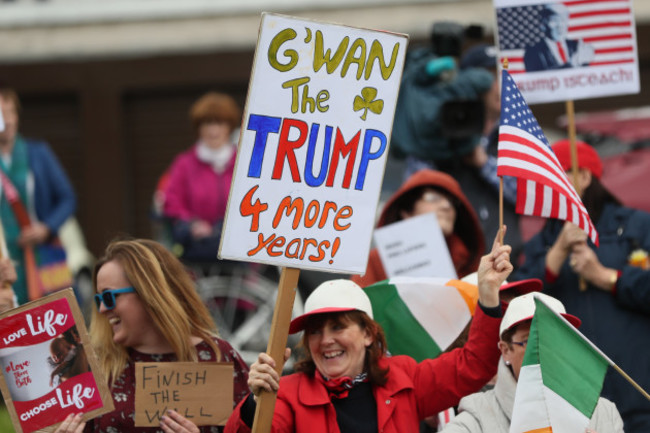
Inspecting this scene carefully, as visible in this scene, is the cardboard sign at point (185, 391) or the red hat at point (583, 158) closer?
the cardboard sign at point (185, 391)

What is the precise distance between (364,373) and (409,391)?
19cm

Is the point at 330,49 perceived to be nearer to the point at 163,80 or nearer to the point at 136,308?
the point at 136,308

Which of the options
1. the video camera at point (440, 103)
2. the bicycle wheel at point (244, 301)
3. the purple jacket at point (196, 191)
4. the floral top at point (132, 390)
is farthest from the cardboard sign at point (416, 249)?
the purple jacket at point (196, 191)

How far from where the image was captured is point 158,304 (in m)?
5.71

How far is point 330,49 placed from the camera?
5305mm

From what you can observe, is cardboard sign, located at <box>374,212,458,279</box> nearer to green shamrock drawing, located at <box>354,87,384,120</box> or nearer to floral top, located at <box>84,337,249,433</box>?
floral top, located at <box>84,337,249,433</box>

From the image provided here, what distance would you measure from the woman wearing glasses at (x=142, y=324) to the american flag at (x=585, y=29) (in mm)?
2286

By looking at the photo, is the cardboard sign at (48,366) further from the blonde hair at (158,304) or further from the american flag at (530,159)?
the american flag at (530,159)

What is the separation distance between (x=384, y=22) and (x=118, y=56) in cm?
299

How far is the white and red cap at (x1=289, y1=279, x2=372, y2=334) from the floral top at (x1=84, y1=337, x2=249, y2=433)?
37 cm

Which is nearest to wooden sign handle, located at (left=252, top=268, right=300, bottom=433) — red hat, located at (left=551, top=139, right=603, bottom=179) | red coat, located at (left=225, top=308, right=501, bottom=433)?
red coat, located at (left=225, top=308, right=501, bottom=433)

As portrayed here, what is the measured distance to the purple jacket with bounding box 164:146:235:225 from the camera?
1026cm

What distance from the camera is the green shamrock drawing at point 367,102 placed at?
5387mm

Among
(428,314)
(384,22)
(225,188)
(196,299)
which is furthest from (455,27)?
(384,22)
